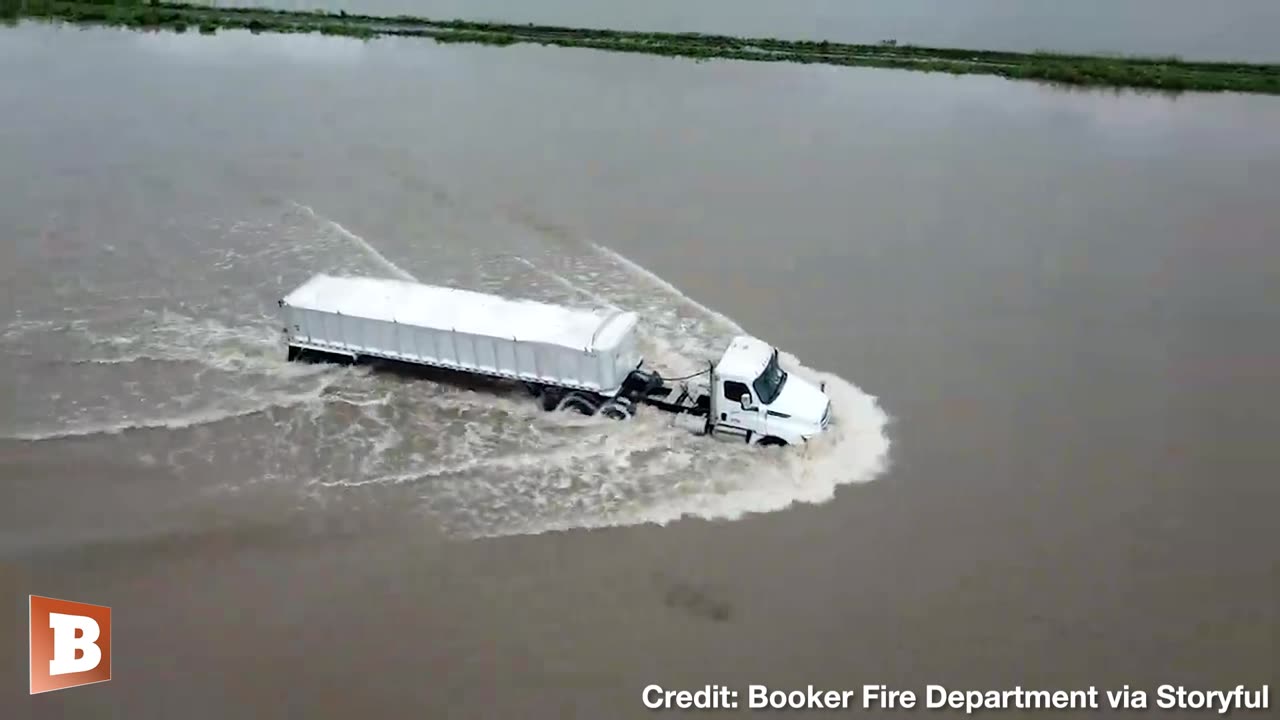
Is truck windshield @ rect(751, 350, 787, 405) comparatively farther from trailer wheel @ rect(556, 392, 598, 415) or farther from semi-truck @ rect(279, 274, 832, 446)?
trailer wheel @ rect(556, 392, 598, 415)

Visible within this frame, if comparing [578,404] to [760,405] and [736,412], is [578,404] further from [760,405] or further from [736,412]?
[760,405]

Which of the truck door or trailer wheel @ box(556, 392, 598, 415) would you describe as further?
trailer wheel @ box(556, 392, 598, 415)

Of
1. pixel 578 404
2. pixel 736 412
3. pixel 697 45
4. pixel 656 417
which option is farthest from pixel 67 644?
pixel 697 45

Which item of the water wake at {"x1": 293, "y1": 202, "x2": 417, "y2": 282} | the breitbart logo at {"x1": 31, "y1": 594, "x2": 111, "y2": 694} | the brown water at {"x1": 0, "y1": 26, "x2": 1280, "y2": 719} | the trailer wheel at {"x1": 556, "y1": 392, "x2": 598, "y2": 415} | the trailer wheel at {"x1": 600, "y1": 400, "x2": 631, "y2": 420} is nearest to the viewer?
the breitbart logo at {"x1": 31, "y1": 594, "x2": 111, "y2": 694}

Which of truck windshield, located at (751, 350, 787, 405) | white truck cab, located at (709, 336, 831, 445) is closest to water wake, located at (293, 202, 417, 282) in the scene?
white truck cab, located at (709, 336, 831, 445)

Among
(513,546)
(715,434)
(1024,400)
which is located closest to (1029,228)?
(1024,400)

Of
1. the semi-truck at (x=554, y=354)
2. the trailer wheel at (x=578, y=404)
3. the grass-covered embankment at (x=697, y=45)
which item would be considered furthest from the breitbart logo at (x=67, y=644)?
the grass-covered embankment at (x=697, y=45)
